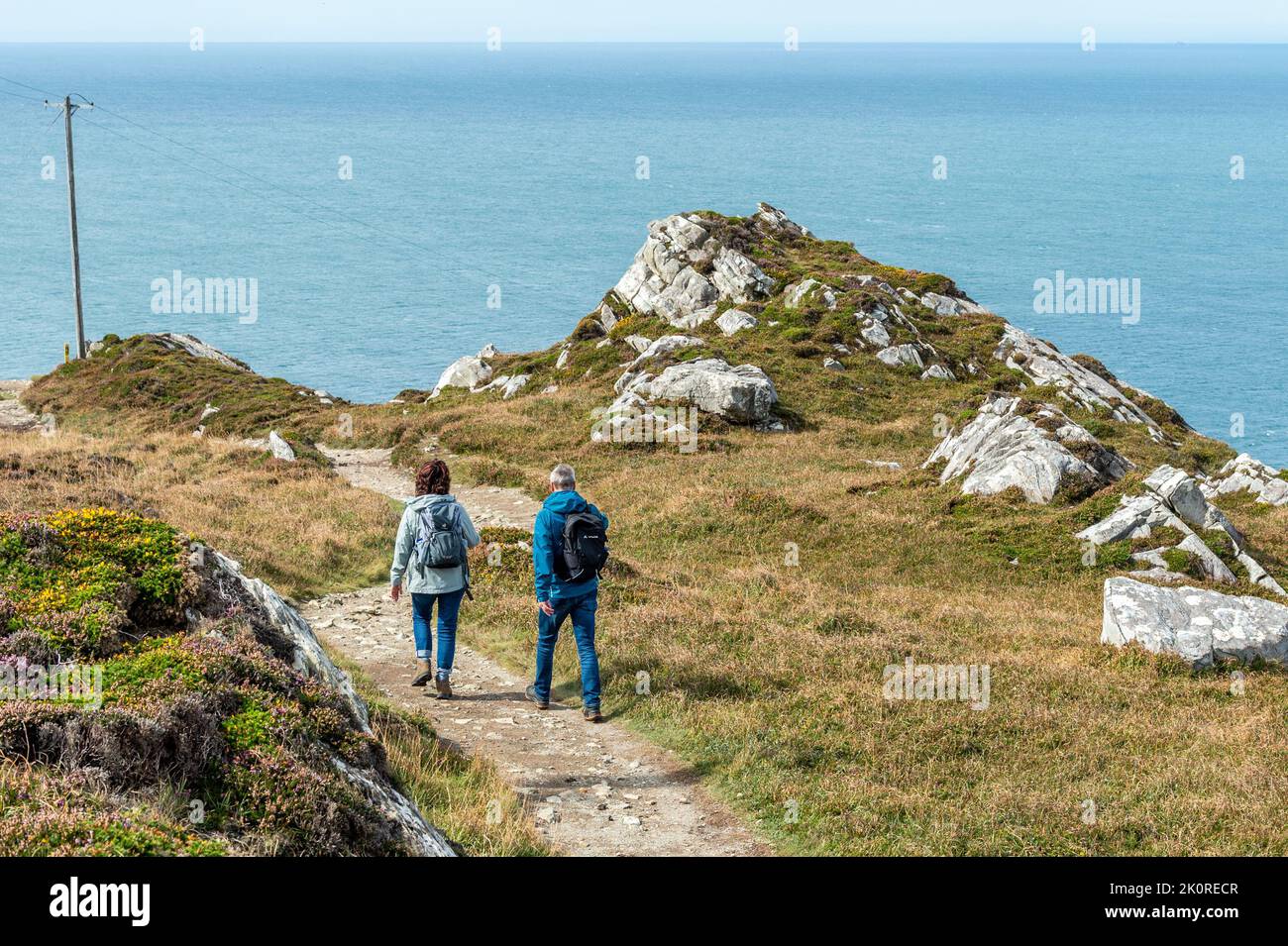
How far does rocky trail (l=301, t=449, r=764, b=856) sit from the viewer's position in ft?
38.4

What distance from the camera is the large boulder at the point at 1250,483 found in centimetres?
3612

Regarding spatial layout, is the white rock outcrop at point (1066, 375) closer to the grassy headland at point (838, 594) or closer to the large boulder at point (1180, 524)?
the grassy headland at point (838, 594)

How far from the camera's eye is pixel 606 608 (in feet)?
65.0

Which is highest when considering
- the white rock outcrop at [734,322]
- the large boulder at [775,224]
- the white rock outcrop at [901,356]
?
the large boulder at [775,224]

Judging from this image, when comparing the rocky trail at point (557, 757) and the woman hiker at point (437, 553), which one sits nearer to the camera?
the rocky trail at point (557, 757)

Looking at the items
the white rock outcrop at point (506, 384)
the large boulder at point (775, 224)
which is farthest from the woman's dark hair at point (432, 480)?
the large boulder at point (775, 224)

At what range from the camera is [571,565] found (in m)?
14.4

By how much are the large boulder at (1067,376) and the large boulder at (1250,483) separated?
6.06m

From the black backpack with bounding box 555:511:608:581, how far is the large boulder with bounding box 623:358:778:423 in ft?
85.7

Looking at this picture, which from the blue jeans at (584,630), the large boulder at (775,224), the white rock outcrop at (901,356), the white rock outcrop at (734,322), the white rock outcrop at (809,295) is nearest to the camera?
the blue jeans at (584,630)

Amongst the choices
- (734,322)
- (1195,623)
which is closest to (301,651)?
(1195,623)

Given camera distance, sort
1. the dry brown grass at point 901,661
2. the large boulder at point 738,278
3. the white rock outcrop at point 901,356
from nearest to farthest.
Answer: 1. the dry brown grass at point 901,661
2. the white rock outcrop at point 901,356
3. the large boulder at point 738,278
